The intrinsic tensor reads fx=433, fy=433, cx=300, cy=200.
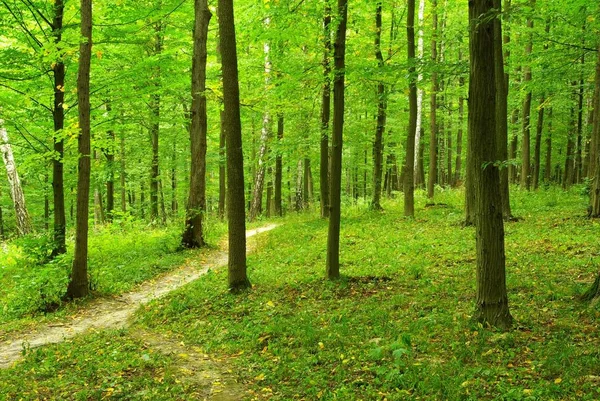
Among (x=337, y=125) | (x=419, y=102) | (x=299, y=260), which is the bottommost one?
(x=299, y=260)

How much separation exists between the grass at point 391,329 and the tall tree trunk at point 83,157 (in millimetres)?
2161

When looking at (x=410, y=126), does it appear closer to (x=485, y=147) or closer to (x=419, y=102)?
(x=419, y=102)

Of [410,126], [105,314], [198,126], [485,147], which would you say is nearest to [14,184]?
[198,126]

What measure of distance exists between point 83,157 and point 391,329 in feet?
25.8

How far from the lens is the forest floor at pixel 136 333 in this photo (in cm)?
624

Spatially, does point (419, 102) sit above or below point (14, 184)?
above

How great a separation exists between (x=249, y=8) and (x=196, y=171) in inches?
226

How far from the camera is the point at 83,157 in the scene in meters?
10.0

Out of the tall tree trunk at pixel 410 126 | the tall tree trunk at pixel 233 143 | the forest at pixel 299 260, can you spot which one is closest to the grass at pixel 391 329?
the forest at pixel 299 260

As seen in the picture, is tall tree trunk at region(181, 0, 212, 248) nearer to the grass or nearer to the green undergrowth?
the green undergrowth

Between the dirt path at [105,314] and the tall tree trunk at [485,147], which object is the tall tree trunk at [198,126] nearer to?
the dirt path at [105,314]

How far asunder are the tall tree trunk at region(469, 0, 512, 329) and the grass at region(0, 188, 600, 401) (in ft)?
3.19

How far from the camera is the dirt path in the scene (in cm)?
803

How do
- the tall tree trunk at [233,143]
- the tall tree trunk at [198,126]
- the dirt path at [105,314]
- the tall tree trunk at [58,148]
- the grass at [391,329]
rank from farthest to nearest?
the tall tree trunk at [198,126]
the tall tree trunk at [58,148]
the tall tree trunk at [233,143]
the dirt path at [105,314]
the grass at [391,329]
